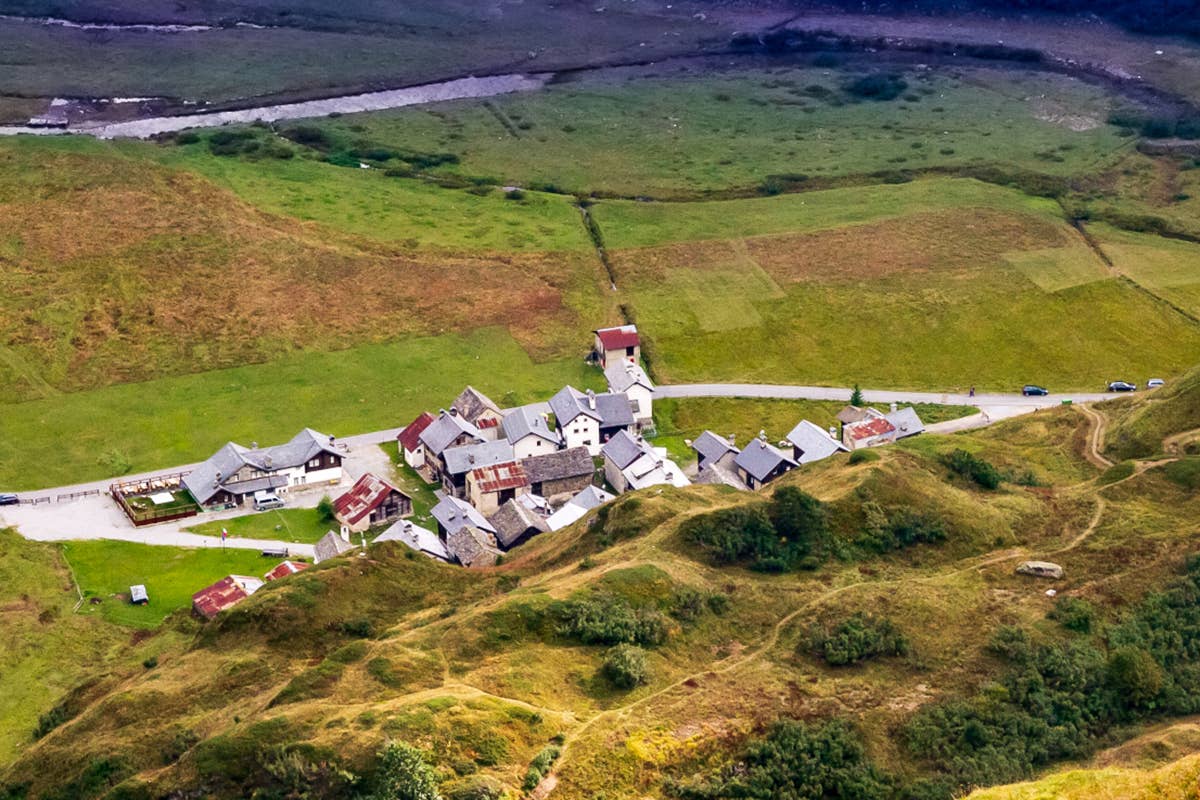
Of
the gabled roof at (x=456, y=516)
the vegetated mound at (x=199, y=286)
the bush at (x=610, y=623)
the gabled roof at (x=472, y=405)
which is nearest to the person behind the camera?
the bush at (x=610, y=623)

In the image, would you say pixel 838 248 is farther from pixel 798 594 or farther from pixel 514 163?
pixel 798 594

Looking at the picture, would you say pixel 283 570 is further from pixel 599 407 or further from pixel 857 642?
pixel 857 642

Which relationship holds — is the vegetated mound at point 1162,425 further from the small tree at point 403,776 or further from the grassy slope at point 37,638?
the grassy slope at point 37,638

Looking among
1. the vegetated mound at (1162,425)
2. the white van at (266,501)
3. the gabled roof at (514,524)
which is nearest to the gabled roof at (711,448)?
the gabled roof at (514,524)

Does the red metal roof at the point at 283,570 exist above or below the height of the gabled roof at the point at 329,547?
above

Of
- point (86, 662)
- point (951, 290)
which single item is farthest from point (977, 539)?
point (951, 290)

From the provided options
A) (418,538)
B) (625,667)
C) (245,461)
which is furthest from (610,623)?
(245,461)

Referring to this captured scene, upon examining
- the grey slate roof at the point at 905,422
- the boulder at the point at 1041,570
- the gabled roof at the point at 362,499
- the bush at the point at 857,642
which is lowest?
the grey slate roof at the point at 905,422
